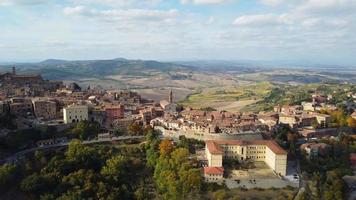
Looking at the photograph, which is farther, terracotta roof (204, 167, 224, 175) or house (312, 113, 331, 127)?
house (312, 113, 331, 127)

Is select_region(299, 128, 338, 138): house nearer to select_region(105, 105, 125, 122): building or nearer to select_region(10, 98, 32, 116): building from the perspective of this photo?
select_region(105, 105, 125, 122): building

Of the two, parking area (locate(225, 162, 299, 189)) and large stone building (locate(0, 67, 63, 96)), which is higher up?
large stone building (locate(0, 67, 63, 96))

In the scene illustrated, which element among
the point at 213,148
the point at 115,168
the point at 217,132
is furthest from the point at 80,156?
the point at 217,132

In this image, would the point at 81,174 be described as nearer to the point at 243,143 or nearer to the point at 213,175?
the point at 213,175

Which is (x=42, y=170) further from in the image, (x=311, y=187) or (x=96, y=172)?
(x=311, y=187)

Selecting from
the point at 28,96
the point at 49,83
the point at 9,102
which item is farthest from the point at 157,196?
the point at 49,83

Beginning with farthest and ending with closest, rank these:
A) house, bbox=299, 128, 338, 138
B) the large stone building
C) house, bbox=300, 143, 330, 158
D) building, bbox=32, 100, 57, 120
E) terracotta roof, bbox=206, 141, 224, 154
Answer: the large stone building → building, bbox=32, 100, 57, 120 → house, bbox=299, 128, 338, 138 → house, bbox=300, 143, 330, 158 → terracotta roof, bbox=206, 141, 224, 154

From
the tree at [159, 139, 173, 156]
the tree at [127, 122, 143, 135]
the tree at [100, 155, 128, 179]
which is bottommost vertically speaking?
the tree at [100, 155, 128, 179]

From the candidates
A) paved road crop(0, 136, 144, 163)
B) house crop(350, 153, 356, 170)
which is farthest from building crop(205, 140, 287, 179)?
paved road crop(0, 136, 144, 163)

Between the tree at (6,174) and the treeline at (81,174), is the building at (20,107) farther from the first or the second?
the tree at (6,174)
